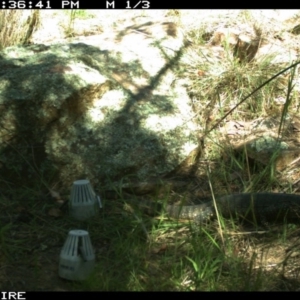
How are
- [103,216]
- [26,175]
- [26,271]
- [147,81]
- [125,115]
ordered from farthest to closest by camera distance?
[147,81]
[125,115]
[26,175]
[103,216]
[26,271]

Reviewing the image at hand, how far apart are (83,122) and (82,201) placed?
0.72 metres

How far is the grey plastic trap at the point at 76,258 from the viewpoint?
3.07m

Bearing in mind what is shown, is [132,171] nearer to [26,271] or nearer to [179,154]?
[179,154]

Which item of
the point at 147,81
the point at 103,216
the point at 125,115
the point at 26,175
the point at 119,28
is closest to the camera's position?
the point at 103,216

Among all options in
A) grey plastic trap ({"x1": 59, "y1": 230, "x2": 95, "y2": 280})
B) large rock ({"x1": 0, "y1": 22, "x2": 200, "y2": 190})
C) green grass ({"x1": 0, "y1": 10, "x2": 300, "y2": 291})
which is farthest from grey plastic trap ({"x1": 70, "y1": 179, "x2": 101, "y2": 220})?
grey plastic trap ({"x1": 59, "y1": 230, "x2": 95, "y2": 280})

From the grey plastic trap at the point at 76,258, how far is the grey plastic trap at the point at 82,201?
1.54ft

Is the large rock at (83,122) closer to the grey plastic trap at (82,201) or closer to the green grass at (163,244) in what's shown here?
the green grass at (163,244)

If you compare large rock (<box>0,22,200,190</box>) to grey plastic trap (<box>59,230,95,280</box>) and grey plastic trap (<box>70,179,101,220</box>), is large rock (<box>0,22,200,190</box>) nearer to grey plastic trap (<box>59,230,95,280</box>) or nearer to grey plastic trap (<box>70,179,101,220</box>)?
grey plastic trap (<box>70,179,101,220</box>)

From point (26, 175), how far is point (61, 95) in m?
0.54

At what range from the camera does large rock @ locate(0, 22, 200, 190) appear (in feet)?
13.0

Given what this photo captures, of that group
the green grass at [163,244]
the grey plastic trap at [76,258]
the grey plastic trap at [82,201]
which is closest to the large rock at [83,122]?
the green grass at [163,244]

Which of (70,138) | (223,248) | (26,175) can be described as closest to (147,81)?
(70,138)

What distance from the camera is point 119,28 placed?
538 cm

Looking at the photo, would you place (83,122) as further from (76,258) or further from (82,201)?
(76,258)
